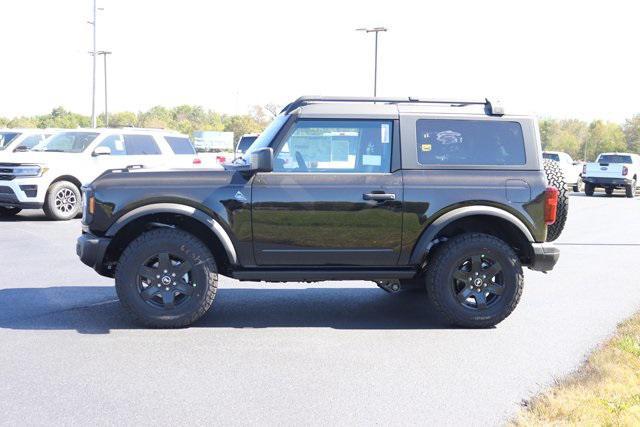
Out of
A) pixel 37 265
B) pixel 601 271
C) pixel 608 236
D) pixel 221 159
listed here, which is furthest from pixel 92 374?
pixel 221 159

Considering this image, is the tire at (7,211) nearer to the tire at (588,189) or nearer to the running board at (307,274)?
the running board at (307,274)

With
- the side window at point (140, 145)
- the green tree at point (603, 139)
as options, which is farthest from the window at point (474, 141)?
the green tree at point (603, 139)

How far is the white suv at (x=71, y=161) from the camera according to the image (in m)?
15.4

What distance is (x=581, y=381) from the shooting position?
521 centimetres

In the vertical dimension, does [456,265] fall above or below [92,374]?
above

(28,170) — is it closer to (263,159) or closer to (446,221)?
(263,159)

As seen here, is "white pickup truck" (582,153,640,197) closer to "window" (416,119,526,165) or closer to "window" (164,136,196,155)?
"window" (164,136,196,155)

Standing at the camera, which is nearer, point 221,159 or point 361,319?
point 361,319

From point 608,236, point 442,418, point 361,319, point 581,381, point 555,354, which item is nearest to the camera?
point 442,418

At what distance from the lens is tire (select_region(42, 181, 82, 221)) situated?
15.6 metres

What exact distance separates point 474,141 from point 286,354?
8.54 feet

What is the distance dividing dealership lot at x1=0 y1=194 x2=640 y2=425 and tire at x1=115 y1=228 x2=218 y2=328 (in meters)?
0.18

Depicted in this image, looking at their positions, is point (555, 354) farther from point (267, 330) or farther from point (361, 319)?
point (267, 330)

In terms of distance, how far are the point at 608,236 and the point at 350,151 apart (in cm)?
981
